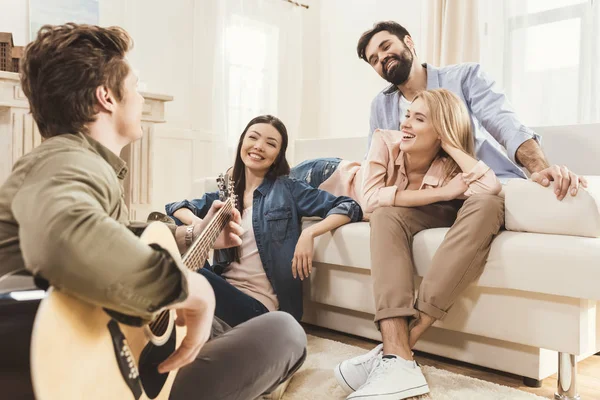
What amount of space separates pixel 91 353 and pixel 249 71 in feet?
12.5

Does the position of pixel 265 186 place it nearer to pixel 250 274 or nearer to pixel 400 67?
pixel 250 274

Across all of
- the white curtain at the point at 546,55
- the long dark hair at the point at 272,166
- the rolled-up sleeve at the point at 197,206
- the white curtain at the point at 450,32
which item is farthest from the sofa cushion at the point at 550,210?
the white curtain at the point at 450,32

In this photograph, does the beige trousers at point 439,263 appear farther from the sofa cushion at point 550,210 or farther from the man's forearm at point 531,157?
the man's forearm at point 531,157

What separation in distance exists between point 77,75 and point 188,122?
131 inches

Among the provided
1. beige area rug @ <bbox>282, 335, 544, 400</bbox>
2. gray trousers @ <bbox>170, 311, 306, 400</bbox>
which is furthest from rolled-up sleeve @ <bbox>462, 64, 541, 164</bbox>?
gray trousers @ <bbox>170, 311, 306, 400</bbox>

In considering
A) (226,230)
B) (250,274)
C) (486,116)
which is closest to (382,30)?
(486,116)

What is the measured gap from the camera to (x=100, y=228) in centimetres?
53

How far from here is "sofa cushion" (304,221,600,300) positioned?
4.22ft

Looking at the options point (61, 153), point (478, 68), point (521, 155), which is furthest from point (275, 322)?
point (478, 68)

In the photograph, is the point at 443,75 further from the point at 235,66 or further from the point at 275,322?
the point at 235,66

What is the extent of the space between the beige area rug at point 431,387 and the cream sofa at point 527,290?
0.12 m

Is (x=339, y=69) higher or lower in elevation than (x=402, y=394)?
higher

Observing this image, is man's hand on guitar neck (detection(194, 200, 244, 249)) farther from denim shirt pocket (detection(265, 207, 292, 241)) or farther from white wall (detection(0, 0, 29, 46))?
white wall (detection(0, 0, 29, 46))

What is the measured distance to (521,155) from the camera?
5.97 ft
